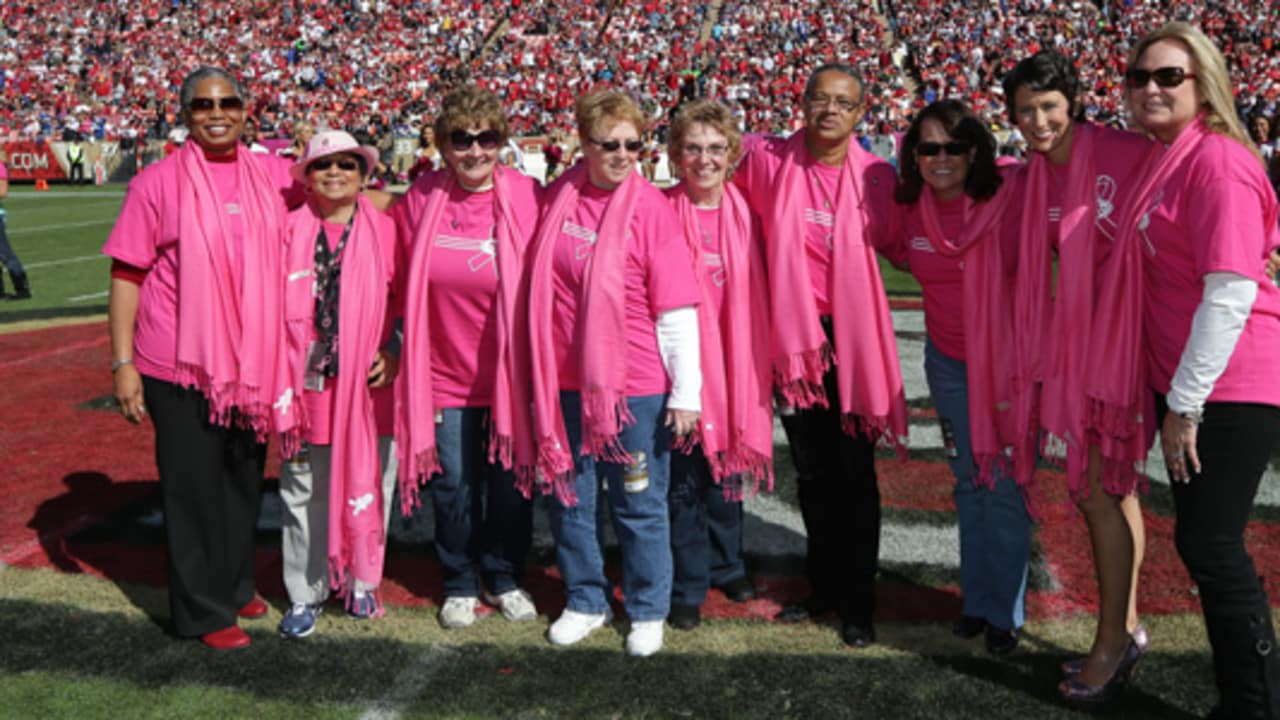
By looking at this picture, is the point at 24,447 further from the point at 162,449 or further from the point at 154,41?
the point at 154,41

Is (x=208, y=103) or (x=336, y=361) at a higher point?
(x=208, y=103)

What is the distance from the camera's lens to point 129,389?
11.8 feet

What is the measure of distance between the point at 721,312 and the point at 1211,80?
5.36 feet

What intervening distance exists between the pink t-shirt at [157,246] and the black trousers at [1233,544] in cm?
300

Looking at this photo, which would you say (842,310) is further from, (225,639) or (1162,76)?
(225,639)

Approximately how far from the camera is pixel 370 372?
151 inches

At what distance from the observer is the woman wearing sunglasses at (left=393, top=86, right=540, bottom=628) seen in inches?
144

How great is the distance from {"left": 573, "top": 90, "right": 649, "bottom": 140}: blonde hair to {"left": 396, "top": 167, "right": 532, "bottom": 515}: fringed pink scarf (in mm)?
403

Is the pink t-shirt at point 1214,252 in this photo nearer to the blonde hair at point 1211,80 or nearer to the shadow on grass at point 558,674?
the blonde hair at point 1211,80

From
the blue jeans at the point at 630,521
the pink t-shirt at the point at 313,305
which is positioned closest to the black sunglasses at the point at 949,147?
the blue jeans at the point at 630,521

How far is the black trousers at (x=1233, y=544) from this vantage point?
110 inches

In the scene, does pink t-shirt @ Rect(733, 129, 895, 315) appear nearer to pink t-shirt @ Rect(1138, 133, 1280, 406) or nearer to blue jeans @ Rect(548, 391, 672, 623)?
blue jeans @ Rect(548, 391, 672, 623)

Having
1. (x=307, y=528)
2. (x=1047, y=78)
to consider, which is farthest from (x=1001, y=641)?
(x=307, y=528)

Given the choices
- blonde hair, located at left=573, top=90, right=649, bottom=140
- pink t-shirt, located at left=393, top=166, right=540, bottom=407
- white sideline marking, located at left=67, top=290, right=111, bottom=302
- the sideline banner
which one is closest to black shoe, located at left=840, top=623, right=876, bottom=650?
pink t-shirt, located at left=393, top=166, right=540, bottom=407
